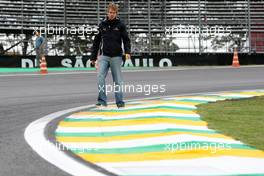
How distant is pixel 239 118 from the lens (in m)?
7.96

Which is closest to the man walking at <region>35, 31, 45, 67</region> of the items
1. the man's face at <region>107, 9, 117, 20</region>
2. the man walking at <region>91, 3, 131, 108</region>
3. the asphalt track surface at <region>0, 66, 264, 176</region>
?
the asphalt track surface at <region>0, 66, 264, 176</region>

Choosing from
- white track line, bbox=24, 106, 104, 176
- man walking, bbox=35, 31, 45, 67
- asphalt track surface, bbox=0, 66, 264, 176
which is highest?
man walking, bbox=35, 31, 45, 67

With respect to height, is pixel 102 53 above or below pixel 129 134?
above

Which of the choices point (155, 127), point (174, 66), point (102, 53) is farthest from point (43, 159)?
point (174, 66)

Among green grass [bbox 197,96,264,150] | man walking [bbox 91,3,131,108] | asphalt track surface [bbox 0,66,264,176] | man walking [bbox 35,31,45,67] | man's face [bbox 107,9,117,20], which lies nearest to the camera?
asphalt track surface [bbox 0,66,264,176]

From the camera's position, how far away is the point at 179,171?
482 centimetres

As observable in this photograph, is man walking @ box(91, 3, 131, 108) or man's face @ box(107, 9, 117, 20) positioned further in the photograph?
man walking @ box(91, 3, 131, 108)

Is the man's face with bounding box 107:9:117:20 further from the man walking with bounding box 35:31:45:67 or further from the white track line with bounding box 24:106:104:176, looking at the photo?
the man walking with bounding box 35:31:45:67

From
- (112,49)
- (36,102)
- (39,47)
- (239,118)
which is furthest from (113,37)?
(39,47)

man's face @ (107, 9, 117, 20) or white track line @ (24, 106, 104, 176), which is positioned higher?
man's face @ (107, 9, 117, 20)

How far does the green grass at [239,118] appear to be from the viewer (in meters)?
6.47

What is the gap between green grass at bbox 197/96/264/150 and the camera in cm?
647

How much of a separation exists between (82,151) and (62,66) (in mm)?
19864

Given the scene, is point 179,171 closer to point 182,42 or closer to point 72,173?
point 72,173
